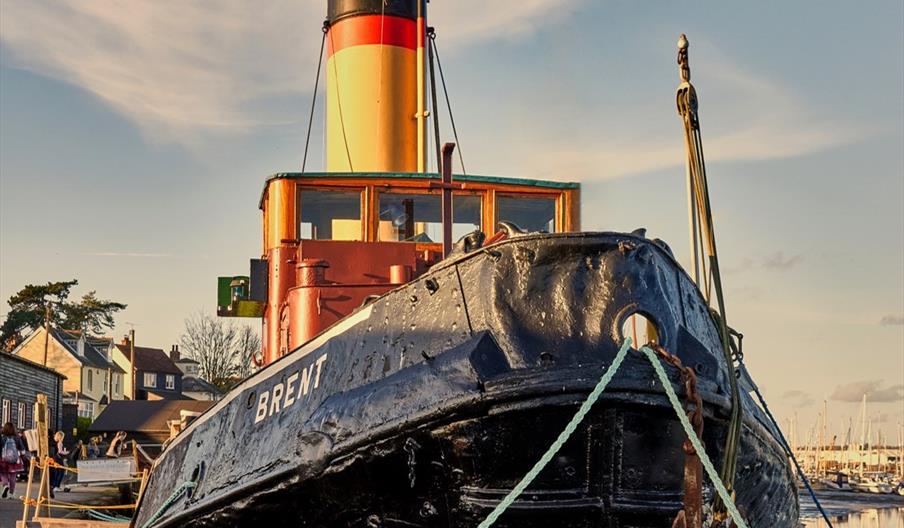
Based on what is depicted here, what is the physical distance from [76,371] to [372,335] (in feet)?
189

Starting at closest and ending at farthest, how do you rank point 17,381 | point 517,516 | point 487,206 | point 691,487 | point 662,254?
point 691,487 → point 517,516 → point 662,254 → point 487,206 → point 17,381

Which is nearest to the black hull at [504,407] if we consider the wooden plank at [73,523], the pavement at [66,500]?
the wooden plank at [73,523]

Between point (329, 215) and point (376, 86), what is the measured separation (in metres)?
3.34

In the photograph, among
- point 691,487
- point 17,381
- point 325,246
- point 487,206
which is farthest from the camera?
point 17,381

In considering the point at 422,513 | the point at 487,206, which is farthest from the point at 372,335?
the point at 487,206

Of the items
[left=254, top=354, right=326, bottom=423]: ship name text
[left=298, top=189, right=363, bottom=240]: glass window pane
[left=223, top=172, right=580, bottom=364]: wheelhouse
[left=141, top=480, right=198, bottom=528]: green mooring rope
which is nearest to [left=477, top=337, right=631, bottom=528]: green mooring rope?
[left=254, top=354, right=326, bottom=423]: ship name text

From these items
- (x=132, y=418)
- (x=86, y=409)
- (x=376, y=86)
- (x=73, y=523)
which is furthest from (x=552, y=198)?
(x=86, y=409)

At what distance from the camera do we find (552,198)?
7977mm

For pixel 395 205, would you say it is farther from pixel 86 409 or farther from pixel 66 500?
pixel 86 409

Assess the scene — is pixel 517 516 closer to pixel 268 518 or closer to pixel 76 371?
pixel 268 518

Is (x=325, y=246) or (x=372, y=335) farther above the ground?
(x=325, y=246)

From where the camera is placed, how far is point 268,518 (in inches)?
186

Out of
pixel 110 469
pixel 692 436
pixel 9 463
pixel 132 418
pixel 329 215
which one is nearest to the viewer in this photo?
pixel 692 436

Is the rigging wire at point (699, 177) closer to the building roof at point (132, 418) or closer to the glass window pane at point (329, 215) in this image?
the glass window pane at point (329, 215)
